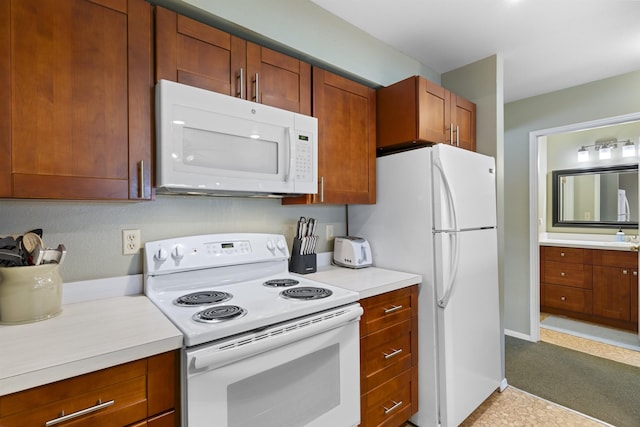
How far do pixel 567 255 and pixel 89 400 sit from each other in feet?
14.8

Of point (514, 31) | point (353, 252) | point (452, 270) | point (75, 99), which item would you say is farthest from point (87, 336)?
point (514, 31)

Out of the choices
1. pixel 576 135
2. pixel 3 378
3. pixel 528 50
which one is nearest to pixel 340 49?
pixel 528 50

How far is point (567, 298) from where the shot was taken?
12.3ft

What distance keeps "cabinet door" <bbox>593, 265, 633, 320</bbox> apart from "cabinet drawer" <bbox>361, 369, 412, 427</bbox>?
302 centimetres

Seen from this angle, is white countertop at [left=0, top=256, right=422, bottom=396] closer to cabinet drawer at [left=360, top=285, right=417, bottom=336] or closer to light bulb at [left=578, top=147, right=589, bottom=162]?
cabinet drawer at [left=360, top=285, right=417, bottom=336]

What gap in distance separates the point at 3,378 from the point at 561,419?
108 inches

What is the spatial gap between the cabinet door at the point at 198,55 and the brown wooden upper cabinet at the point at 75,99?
0.06 meters

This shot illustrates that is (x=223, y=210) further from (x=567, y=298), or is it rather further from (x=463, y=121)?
(x=567, y=298)

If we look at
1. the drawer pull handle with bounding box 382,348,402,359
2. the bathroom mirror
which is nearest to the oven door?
the drawer pull handle with bounding box 382,348,402,359

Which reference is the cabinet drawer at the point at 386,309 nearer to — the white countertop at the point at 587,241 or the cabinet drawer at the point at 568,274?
the white countertop at the point at 587,241

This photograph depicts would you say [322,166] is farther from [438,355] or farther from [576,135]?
[576,135]

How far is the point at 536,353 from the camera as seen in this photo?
115 inches

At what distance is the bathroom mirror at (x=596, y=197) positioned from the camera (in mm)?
3680

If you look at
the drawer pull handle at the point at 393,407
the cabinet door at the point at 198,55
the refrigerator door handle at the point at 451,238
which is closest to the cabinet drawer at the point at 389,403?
Answer: the drawer pull handle at the point at 393,407
